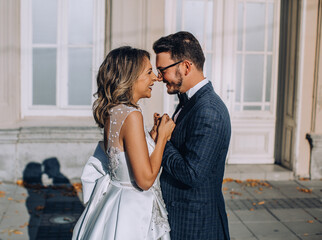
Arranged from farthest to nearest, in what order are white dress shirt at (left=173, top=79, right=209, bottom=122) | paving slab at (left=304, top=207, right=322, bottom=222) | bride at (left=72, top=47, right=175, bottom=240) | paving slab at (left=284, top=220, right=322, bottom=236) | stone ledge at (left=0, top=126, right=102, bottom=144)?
stone ledge at (left=0, top=126, right=102, bottom=144)
paving slab at (left=304, top=207, right=322, bottom=222)
paving slab at (left=284, top=220, right=322, bottom=236)
white dress shirt at (left=173, top=79, right=209, bottom=122)
bride at (left=72, top=47, right=175, bottom=240)

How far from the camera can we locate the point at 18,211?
602cm

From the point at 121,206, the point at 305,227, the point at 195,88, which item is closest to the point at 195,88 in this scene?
the point at 195,88

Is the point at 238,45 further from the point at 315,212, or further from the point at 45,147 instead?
the point at 45,147

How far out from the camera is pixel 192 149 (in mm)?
2631

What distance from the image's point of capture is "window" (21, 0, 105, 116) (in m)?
7.75

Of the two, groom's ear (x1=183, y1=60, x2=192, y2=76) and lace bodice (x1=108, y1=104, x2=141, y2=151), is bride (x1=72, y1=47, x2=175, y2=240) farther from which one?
groom's ear (x1=183, y1=60, x2=192, y2=76)

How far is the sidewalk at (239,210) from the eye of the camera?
540cm

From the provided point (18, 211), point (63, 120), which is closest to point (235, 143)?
point (63, 120)

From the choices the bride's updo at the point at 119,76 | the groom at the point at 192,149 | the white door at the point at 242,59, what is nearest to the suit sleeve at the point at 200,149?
the groom at the point at 192,149

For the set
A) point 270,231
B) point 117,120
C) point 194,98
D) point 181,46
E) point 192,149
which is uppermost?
point 181,46

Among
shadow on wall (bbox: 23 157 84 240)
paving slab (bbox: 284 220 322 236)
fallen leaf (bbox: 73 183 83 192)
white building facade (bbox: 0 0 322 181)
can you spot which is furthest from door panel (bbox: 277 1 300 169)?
shadow on wall (bbox: 23 157 84 240)

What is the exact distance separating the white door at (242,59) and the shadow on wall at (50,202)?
7.08ft

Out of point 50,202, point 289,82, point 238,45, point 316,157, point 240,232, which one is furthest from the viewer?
point 238,45

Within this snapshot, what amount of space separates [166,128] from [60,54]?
17.7 ft
